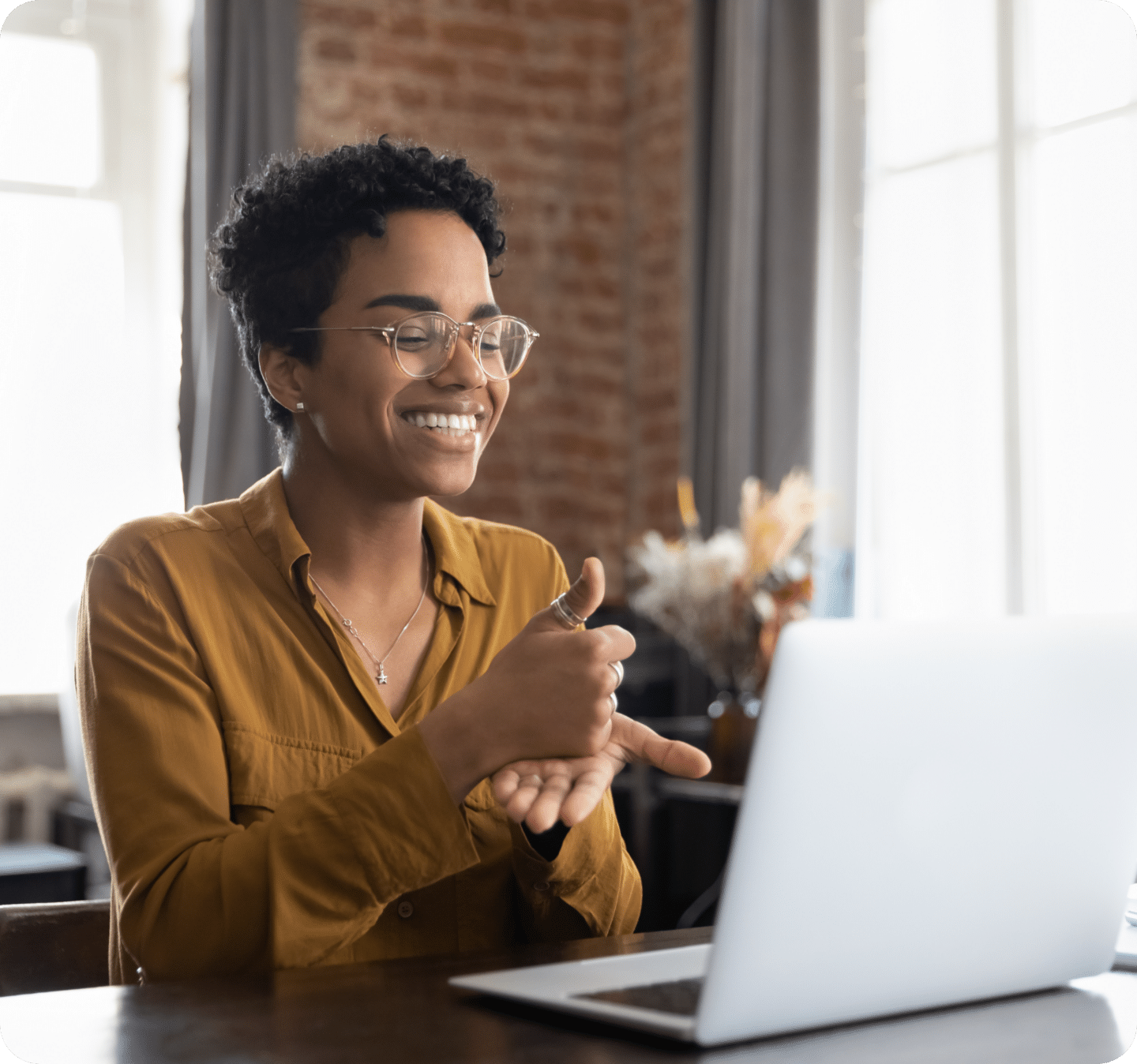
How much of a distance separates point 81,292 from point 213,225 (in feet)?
1.62

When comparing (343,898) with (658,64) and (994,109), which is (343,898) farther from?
(658,64)

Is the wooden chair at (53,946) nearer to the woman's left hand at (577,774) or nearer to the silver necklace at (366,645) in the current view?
the silver necklace at (366,645)

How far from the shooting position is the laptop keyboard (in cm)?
88

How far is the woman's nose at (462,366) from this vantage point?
1532 millimetres

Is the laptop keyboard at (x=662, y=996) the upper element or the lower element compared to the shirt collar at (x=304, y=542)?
lower

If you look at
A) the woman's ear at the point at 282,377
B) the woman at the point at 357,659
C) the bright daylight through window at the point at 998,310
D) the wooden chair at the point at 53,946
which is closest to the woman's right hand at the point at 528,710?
the woman at the point at 357,659

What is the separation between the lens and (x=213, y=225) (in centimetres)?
410

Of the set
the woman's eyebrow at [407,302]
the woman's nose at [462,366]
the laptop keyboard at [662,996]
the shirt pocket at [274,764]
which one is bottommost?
the laptop keyboard at [662,996]

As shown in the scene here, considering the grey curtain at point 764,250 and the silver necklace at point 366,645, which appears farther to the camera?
the grey curtain at point 764,250

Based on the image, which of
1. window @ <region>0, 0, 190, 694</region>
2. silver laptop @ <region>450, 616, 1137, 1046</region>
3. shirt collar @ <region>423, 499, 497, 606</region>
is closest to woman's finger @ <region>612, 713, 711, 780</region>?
silver laptop @ <region>450, 616, 1137, 1046</region>

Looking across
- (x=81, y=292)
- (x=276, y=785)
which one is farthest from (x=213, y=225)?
(x=276, y=785)

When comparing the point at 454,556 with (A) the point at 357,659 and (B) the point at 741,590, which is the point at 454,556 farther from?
(B) the point at 741,590

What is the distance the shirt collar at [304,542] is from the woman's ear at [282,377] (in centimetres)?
9

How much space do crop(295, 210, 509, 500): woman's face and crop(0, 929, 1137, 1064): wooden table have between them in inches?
25.6
